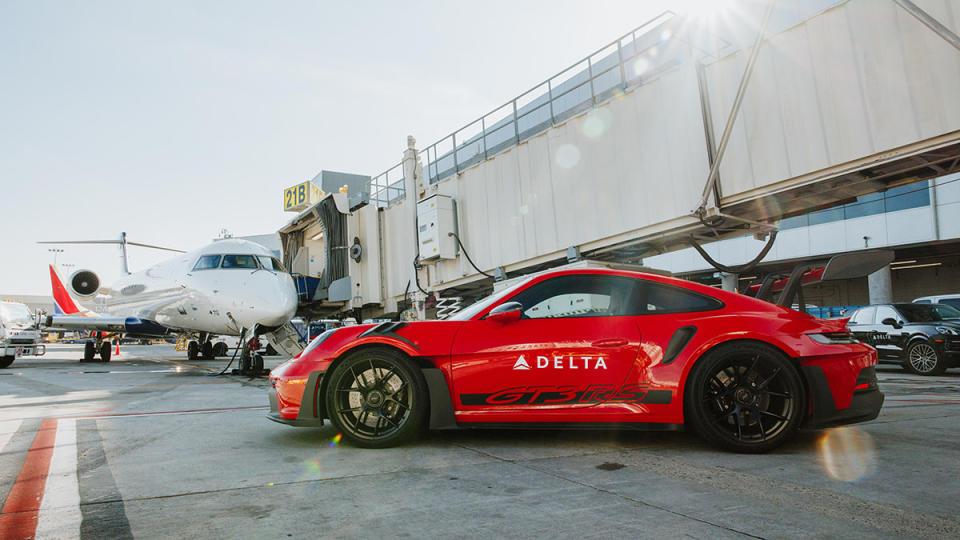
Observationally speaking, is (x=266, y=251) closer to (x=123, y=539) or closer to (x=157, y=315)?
(x=157, y=315)

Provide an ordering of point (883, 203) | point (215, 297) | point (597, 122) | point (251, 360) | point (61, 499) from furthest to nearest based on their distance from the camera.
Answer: point (883, 203), point (215, 297), point (251, 360), point (597, 122), point (61, 499)

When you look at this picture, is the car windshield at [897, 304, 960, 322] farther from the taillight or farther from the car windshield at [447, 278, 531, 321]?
the car windshield at [447, 278, 531, 321]

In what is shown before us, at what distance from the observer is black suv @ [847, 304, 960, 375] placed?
9.87 meters

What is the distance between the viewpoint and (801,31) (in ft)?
24.1

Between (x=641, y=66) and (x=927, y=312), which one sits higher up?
(x=641, y=66)

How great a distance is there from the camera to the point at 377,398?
3.78 metres

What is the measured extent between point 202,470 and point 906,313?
1281 centimetres

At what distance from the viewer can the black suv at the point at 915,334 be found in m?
9.87

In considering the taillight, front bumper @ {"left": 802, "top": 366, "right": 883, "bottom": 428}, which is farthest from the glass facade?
front bumper @ {"left": 802, "top": 366, "right": 883, "bottom": 428}

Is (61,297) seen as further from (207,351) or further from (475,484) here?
(475,484)

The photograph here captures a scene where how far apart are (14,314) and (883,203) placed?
32161 millimetres

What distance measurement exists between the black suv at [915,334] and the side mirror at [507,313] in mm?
10220

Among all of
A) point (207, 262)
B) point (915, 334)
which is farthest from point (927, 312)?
point (207, 262)

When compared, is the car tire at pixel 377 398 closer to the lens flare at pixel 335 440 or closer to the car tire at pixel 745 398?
the lens flare at pixel 335 440
